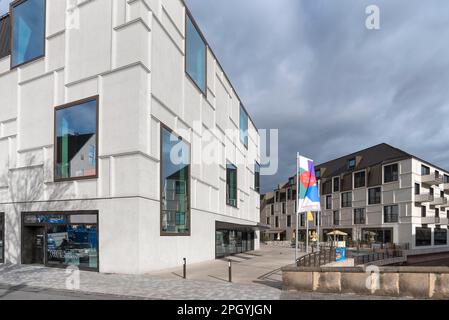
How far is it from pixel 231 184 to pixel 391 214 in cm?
2901

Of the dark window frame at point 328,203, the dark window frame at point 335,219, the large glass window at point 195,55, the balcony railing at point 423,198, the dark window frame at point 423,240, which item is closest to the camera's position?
the large glass window at point 195,55

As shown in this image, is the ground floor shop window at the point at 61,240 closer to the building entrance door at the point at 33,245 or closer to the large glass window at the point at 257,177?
the building entrance door at the point at 33,245

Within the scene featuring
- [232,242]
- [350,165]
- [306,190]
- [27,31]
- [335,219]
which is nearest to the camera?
[306,190]

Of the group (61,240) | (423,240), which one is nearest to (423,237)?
(423,240)

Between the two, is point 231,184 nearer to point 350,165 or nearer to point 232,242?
point 232,242

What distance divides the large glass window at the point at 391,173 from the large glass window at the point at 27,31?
148 ft

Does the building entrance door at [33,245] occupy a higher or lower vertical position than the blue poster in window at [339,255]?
higher

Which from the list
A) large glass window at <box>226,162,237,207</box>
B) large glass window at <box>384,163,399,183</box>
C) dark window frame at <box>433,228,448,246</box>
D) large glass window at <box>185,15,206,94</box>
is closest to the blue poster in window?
large glass window at <box>226,162,237,207</box>

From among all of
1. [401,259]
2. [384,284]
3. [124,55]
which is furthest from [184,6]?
[401,259]

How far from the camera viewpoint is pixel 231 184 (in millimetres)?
32500

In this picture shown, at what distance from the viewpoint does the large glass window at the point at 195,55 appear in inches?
920

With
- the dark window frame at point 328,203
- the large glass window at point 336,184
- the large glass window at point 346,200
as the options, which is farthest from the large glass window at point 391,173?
the dark window frame at point 328,203

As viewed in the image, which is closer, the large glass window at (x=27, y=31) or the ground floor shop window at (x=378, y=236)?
the large glass window at (x=27, y=31)
